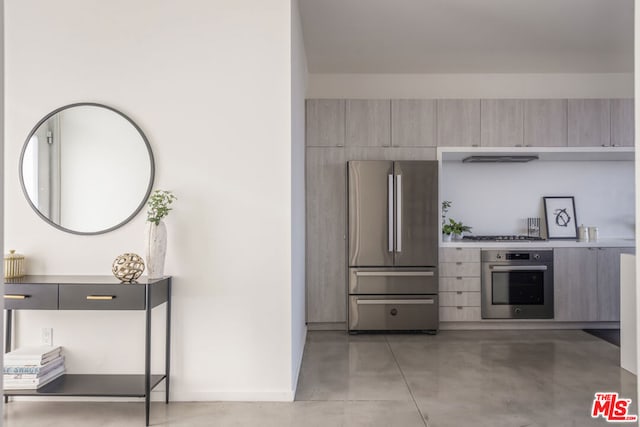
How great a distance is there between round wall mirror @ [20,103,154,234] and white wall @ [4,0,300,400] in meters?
0.07

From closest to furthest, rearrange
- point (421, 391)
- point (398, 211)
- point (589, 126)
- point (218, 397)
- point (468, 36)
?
point (218, 397) → point (421, 391) → point (468, 36) → point (398, 211) → point (589, 126)

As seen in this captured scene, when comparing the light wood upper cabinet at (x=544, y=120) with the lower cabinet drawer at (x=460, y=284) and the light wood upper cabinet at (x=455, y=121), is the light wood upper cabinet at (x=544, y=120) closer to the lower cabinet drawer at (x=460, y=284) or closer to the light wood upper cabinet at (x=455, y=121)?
the light wood upper cabinet at (x=455, y=121)

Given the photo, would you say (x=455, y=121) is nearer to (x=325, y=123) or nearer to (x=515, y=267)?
(x=325, y=123)

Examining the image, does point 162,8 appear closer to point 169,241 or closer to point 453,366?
point 169,241

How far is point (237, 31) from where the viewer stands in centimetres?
284

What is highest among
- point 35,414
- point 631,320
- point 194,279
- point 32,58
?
point 32,58

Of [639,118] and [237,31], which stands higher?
[237,31]

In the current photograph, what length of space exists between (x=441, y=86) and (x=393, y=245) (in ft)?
6.82

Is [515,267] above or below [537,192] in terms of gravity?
below

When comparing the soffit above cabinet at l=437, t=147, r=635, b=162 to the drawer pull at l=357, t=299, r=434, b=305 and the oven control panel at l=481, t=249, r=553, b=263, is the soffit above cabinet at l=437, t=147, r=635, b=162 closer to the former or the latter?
the oven control panel at l=481, t=249, r=553, b=263

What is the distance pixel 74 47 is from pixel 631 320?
4515 millimetres

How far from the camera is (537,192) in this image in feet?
17.0

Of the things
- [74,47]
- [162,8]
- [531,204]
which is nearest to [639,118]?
[162,8]

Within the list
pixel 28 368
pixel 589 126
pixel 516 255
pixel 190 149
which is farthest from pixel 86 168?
pixel 589 126
